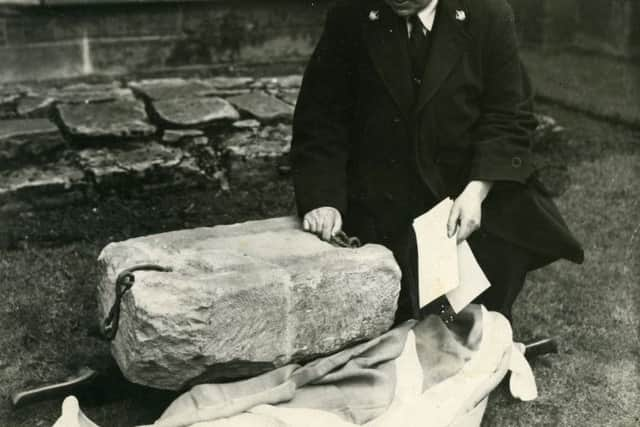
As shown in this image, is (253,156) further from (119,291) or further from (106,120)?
(119,291)

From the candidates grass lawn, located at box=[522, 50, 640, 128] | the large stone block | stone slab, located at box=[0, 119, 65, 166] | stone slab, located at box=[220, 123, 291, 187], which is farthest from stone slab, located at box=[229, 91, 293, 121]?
grass lawn, located at box=[522, 50, 640, 128]

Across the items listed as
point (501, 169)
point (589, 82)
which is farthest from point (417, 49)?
point (589, 82)

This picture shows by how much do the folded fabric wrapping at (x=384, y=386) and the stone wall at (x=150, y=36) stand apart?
10.4 feet

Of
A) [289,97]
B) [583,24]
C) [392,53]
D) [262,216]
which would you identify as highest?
[392,53]

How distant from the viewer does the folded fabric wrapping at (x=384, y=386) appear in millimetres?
2191

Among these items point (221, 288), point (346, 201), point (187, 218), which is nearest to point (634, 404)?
point (346, 201)

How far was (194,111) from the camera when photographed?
418 cm

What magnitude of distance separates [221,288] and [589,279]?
2.00 metres

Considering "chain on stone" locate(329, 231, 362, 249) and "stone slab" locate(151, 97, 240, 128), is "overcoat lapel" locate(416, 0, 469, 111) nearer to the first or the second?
"chain on stone" locate(329, 231, 362, 249)

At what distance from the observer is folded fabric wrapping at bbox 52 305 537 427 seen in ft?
7.19

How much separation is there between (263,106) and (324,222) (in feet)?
6.34

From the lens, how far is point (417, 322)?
2.59 metres

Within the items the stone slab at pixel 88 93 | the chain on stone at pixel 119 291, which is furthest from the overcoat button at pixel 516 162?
the stone slab at pixel 88 93

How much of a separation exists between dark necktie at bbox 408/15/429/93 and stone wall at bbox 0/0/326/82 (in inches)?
112
